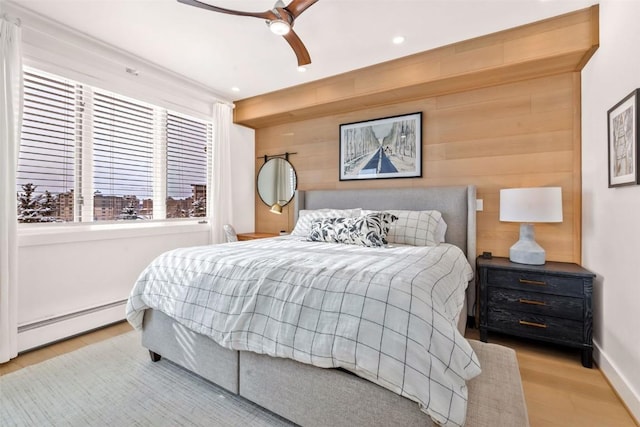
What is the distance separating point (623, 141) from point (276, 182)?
3.58m

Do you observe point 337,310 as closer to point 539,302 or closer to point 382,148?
point 539,302

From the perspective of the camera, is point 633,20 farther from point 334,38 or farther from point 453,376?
point 453,376

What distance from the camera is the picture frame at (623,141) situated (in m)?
1.63

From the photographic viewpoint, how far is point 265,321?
149cm

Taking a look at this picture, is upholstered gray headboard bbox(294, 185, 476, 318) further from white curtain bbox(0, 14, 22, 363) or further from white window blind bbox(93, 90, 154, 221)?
white curtain bbox(0, 14, 22, 363)

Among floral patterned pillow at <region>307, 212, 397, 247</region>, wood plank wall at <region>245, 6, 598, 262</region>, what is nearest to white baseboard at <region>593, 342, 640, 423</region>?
wood plank wall at <region>245, 6, 598, 262</region>

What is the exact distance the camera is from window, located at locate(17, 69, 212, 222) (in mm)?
2488

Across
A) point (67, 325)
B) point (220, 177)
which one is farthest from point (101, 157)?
point (67, 325)

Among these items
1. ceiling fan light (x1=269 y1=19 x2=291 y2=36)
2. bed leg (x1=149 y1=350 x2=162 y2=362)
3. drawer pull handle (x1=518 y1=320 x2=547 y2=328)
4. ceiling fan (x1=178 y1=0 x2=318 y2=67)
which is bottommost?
bed leg (x1=149 y1=350 x2=162 y2=362)

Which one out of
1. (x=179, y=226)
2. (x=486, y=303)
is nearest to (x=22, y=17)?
(x=179, y=226)

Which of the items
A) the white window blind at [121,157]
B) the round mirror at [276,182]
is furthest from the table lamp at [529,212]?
the white window blind at [121,157]

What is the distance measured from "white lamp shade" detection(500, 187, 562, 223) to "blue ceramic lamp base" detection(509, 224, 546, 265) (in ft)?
0.79

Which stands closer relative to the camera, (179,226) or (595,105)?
(595,105)

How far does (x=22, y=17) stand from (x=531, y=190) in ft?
13.7
